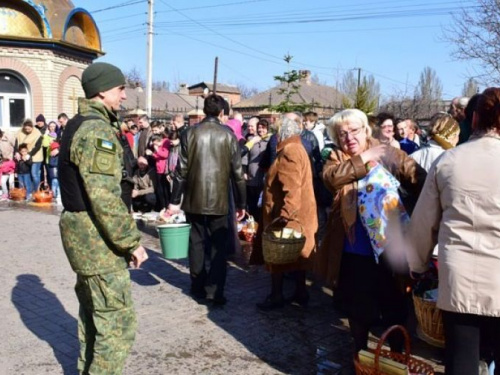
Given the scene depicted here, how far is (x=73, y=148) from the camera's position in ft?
10.3

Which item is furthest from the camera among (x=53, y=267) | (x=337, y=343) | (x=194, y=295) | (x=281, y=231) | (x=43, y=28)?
(x=43, y=28)

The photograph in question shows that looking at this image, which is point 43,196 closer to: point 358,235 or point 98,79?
point 98,79

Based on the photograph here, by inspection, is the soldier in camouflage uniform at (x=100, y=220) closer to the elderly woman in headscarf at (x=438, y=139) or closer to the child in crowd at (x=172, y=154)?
the elderly woman in headscarf at (x=438, y=139)

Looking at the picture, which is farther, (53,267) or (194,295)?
(53,267)

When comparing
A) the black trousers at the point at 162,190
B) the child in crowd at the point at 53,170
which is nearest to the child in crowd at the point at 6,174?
the child in crowd at the point at 53,170

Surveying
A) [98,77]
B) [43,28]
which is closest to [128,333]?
[98,77]

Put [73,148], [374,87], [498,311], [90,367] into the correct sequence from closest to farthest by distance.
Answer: [498,311] → [73,148] → [90,367] → [374,87]

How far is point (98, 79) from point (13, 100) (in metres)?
19.1

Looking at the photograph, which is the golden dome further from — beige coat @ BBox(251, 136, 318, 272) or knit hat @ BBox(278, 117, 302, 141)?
beige coat @ BBox(251, 136, 318, 272)

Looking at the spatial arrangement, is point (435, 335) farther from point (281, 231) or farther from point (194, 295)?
point (194, 295)

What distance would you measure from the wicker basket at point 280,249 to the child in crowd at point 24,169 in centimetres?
1045

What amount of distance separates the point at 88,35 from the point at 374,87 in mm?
30143

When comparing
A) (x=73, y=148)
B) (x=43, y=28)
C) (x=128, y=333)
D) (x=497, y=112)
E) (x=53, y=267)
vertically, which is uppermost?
(x=43, y=28)

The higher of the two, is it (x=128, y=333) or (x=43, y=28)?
(x=43, y=28)
